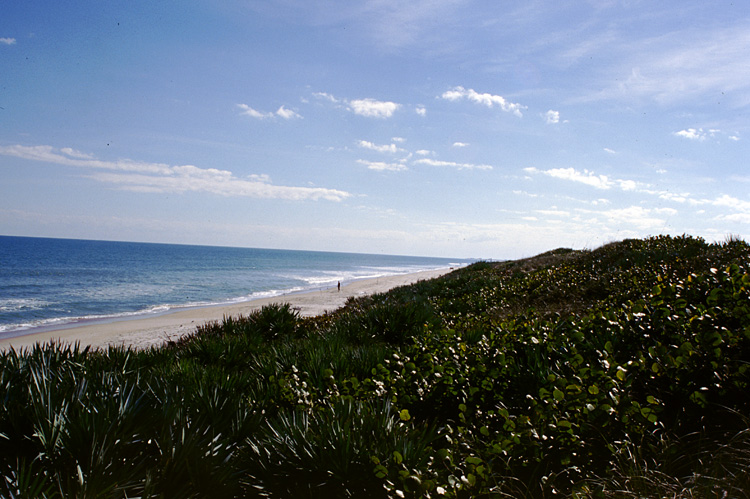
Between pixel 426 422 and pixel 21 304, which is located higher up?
pixel 426 422

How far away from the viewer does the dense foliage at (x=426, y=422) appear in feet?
7.94

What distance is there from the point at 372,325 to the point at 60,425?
5.85 metres

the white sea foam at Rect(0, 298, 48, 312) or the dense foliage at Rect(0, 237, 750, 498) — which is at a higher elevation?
the dense foliage at Rect(0, 237, 750, 498)

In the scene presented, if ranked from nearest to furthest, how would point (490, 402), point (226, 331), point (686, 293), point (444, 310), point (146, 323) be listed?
point (490, 402) → point (686, 293) → point (226, 331) → point (444, 310) → point (146, 323)

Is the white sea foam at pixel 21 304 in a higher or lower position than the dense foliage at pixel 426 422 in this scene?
lower

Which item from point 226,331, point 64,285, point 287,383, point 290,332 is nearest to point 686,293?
point 287,383

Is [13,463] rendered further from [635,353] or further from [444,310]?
[444,310]

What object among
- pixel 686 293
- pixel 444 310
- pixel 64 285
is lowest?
pixel 64 285

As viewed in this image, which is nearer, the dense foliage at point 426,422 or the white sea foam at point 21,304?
the dense foliage at point 426,422

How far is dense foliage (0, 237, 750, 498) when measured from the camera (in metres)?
2.42

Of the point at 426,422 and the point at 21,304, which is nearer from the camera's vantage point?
the point at 426,422

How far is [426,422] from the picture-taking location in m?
3.10

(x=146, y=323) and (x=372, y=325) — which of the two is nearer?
(x=372, y=325)

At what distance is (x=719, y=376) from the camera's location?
3230mm
